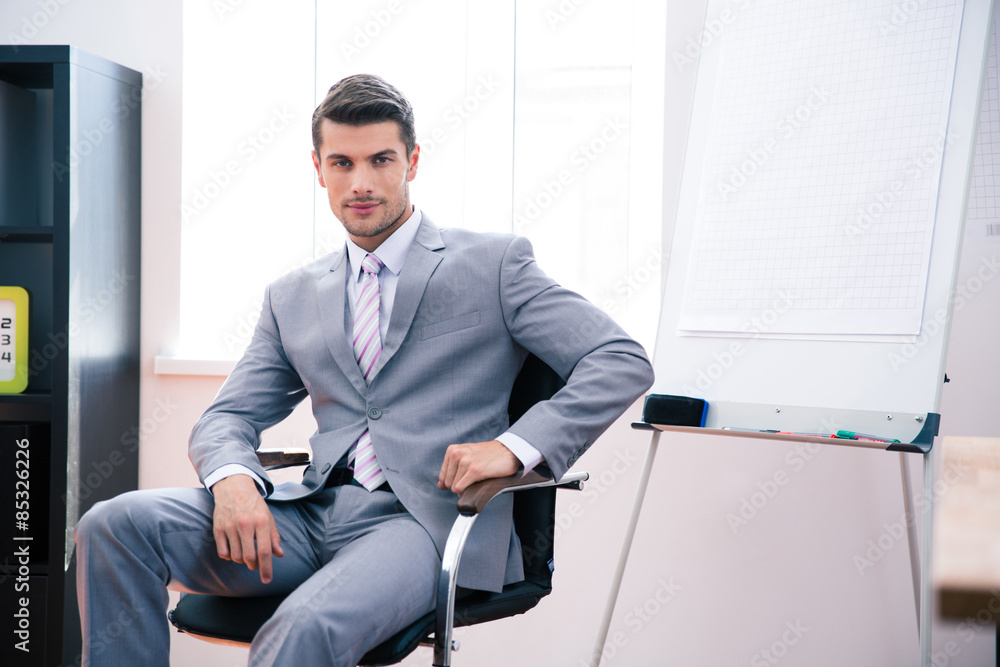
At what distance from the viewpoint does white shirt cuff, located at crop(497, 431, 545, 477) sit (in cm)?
135

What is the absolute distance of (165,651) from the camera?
4.23 ft

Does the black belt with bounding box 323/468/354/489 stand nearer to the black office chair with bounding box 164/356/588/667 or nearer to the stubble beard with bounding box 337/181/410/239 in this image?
the black office chair with bounding box 164/356/588/667

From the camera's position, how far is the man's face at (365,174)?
155 cm

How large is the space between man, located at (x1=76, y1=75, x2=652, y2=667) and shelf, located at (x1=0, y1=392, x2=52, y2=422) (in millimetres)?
840

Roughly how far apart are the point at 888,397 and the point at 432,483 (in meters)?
0.90

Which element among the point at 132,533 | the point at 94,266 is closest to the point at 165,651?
the point at 132,533
